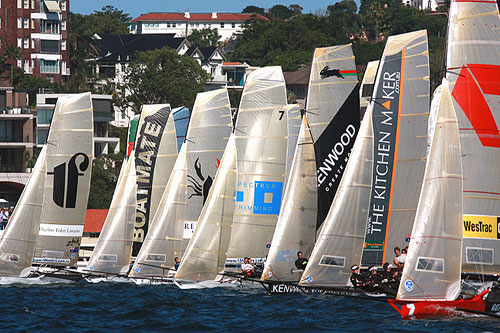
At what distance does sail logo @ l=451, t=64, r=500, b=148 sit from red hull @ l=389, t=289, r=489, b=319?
519 centimetres

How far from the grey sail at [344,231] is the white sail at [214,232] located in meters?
6.57

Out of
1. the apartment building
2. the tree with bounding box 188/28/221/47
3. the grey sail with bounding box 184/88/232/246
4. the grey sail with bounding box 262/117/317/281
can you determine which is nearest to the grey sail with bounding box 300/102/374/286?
the grey sail with bounding box 262/117/317/281

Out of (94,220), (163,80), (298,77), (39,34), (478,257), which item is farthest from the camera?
(298,77)

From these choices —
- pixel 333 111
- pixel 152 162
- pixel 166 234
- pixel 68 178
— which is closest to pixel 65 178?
pixel 68 178

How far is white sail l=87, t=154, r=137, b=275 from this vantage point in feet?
125

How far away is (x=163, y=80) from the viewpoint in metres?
93.7

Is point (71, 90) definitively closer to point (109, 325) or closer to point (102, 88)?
point (102, 88)

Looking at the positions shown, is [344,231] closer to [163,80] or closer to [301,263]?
[301,263]

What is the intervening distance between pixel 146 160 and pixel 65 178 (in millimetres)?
6640

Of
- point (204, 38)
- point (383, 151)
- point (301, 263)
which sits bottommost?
point (301, 263)

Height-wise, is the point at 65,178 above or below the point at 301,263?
above

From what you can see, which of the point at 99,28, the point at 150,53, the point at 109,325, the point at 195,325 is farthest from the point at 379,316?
the point at 99,28

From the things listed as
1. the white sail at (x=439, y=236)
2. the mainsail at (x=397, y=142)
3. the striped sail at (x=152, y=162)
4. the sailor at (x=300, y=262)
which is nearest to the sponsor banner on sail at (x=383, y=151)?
Result: the mainsail at (x=397, y=142)

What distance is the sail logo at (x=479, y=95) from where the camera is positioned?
92.6 ft
